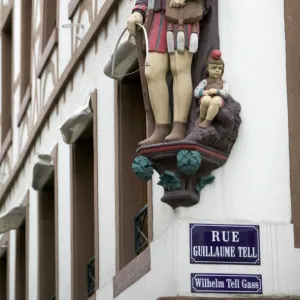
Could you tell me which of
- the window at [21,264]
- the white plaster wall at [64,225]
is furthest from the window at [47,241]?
the window at [21,264]

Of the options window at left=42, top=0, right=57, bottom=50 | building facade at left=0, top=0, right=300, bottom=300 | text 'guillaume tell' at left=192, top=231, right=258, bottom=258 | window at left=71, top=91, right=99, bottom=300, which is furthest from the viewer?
window at left=42, top=0, right=57, bottom=50

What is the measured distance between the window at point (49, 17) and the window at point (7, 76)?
459 cm

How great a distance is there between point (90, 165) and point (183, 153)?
5513 millimetres

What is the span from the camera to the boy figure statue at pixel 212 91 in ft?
53.6

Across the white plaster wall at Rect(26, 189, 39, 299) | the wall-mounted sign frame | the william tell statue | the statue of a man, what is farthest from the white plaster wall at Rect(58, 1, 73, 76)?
the wall-mounted sign frame

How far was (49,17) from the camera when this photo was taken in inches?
969

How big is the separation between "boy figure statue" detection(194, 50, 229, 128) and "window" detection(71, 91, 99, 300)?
4438mm

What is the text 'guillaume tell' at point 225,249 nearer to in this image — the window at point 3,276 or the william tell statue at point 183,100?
the william tell statue at point 183,100

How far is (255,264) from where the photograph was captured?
16328mm

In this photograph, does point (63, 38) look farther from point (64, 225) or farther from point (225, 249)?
point (225, 249)

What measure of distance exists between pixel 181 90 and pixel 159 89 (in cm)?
28

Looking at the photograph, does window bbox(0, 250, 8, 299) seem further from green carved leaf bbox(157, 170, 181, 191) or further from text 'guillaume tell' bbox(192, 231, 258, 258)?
text 'guillaume tell' bbox(192, 231, 258, 258)

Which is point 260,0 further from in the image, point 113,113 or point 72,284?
point 72,284

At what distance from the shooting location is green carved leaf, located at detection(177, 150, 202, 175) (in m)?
16.1
